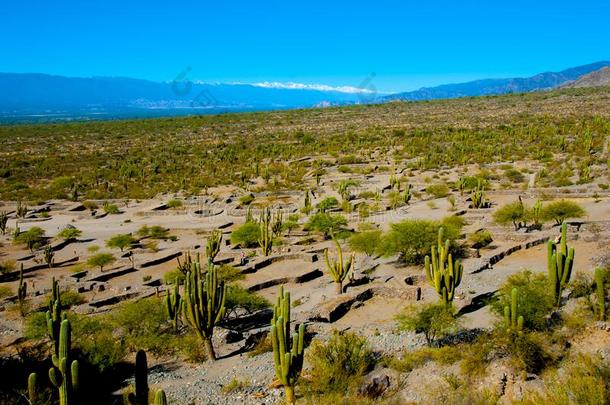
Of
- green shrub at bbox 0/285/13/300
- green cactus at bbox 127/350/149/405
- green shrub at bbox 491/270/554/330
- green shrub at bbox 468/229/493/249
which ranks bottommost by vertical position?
green shrub at bbox 0/285/13/300

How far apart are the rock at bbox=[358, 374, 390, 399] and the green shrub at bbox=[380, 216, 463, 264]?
36.0 feet

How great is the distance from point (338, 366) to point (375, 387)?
0.98 m

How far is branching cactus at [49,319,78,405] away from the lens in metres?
9.02

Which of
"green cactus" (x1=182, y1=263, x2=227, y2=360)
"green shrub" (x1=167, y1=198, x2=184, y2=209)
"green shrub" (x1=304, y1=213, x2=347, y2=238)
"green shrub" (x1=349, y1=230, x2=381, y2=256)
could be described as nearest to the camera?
"green cactus" (x1=182, y1=263, x2=227, y2=360)

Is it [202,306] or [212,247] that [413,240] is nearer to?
[212,247]

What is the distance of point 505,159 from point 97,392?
1732 inches

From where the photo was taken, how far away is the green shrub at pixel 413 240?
2203 centimetres

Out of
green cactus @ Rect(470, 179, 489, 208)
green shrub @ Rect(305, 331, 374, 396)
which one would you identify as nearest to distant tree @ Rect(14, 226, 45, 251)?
green shrub @ Rect(305, 331, 374, 396)

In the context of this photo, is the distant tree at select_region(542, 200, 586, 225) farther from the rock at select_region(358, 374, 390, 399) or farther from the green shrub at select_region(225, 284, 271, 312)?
the rock at select_region(358, 374, 390, 399)

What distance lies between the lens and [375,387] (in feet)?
36.9

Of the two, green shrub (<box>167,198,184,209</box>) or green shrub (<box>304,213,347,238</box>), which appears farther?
green shrub (<box>167,198,184,209</box>)

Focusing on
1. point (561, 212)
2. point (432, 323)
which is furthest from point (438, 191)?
point (432, 323)

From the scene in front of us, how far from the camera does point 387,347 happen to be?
1395 cm

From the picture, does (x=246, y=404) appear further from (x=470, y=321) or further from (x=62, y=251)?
(x=62, y=251)
